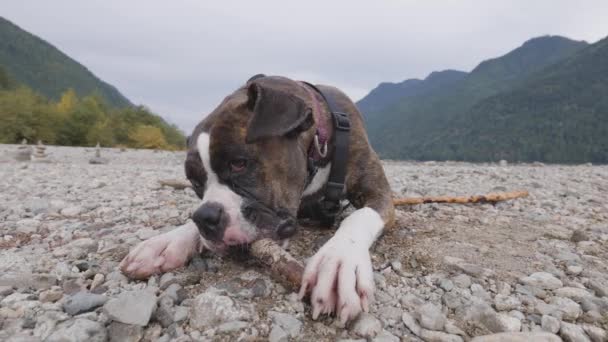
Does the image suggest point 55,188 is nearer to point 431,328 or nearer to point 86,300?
point 86,300

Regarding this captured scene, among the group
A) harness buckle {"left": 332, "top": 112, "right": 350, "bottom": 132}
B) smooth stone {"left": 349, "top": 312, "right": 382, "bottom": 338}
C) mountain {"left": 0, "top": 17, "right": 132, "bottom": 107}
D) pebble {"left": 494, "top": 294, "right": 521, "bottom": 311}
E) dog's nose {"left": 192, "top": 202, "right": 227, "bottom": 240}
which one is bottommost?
pebble {"left": 494, "top": 294, "right": 521, "bottom": 311}

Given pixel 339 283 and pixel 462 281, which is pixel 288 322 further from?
pixel 462 281

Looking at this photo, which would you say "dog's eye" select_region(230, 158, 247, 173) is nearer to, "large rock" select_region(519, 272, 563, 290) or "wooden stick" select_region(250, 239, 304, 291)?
"wooden stick" select_region(250, 239, 304, 291)

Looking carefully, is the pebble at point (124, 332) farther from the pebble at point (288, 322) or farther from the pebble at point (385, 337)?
the pebble at point (385, 337)

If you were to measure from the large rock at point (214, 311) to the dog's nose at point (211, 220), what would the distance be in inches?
16.8

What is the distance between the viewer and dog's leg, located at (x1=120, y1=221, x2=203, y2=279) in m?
2.61

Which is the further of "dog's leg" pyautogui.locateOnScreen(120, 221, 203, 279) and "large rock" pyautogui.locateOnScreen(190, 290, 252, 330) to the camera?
"dog's leg" pyautogui.locateOnScreen(120, 221, 203, 279)

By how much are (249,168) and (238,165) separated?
0.08 metres

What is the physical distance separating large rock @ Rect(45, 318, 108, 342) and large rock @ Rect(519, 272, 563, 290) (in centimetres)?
243

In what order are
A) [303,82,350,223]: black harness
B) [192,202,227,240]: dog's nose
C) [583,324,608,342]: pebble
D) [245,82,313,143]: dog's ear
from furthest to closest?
1. [303,82,350,223]: black harness
2. [245,82,313,143]: dog's ear
3. [192,202,227,240]: dog's nose
4. [583,324,608,342]: pebble

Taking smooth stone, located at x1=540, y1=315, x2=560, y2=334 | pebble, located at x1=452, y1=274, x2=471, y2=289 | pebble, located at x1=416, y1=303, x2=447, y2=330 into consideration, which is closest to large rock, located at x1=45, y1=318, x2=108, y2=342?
pebble, located at x1=416, y1=303, x2=447, y2=330

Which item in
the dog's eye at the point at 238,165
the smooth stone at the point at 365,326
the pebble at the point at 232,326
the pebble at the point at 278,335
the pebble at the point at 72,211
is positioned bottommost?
the smooth stone at the point at 365,326

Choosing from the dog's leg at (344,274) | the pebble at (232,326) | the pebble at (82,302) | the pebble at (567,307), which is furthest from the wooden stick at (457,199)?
the pebble at (82,302)

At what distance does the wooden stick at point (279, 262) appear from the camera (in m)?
2.36
